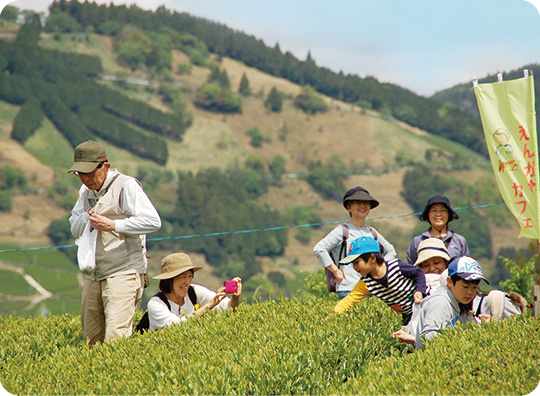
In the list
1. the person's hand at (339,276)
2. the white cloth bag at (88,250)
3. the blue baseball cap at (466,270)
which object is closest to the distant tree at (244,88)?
the person's hand at (339,276)

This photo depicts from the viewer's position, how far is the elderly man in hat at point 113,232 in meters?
5.24

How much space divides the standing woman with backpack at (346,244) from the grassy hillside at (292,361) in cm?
58

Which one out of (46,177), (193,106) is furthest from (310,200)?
(46,177)

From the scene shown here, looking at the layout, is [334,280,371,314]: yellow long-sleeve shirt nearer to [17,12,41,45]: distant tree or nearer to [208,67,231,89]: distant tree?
[17,12,41,45]: distant tree

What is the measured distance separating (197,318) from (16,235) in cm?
10475

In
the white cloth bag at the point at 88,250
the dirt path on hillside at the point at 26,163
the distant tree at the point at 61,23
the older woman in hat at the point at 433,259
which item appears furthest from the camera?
the distant tree at the point at 61,23

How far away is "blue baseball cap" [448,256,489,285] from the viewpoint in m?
4.53

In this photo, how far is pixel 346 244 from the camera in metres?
6.36

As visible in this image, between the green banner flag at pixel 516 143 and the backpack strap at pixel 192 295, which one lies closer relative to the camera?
the backpack strap at pixel 192 295

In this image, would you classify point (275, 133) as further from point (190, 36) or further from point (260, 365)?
point (260, 365)

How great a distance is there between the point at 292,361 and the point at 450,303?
1272mm

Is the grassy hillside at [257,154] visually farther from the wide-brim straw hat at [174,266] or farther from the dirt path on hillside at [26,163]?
the wide-brim straw hat at [174,266]

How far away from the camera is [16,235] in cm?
10231

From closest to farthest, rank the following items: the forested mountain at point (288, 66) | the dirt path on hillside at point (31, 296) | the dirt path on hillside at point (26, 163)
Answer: the dirt path on hillside at point (31, 296), the dirt path on hillside at point (26, 163), the forested mountain at point (288, 66)
